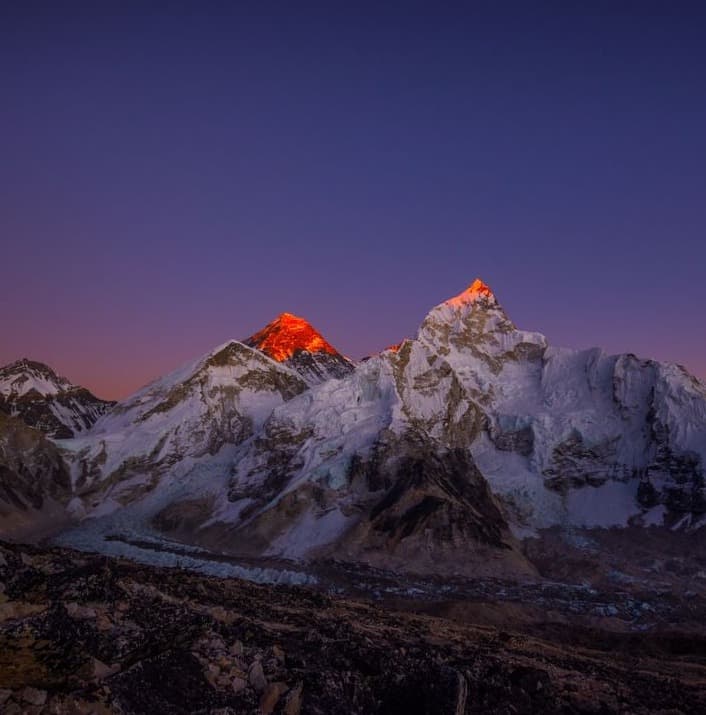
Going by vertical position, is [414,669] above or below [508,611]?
above

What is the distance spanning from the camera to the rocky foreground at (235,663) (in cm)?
1994

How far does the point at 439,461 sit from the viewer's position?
178 meters

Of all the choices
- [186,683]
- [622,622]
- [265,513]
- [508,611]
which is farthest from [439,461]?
[186,683]

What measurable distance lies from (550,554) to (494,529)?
13288mm

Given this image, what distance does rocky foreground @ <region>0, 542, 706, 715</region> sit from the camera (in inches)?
785

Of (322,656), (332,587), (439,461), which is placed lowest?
(332,587)

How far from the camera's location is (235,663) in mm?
22375

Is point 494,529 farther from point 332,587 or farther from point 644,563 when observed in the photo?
point 332,587

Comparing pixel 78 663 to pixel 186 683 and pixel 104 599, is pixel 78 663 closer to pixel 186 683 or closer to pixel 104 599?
pixel 186 683

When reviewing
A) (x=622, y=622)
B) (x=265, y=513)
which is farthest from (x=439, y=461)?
(x=622, y=622)

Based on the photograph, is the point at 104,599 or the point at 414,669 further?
the point at 104,599

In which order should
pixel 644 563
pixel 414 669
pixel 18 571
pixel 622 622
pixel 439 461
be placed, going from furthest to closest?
pixel 439 461, pixel 644 563, pixel 622 622, pixel 18 571, pixel 414 669

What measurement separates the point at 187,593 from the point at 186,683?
13.2 metres

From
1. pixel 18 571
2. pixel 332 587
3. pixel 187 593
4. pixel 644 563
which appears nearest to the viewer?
pixel 18 571
